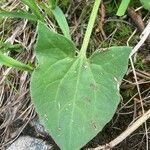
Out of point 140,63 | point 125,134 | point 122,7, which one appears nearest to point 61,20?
point 122,7

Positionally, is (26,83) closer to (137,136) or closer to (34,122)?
(34,122)

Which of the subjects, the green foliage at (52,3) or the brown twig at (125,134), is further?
the green foliage at (52,3)

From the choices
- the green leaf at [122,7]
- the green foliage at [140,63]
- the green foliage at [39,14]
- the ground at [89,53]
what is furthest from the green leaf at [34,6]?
the green foliage at [140,63]

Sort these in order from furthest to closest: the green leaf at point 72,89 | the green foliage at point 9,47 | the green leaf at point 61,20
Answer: the green foliage at point 9,47 < the green leaf at point 61,20 < the green leaf at point 72,89

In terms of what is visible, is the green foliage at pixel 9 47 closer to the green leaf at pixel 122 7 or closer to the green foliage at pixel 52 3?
the green foliage at pixel 52 3

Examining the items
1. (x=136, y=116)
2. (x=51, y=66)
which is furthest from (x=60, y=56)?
(x=136, y=116)

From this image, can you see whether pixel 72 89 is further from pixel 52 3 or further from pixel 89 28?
pixel 52 3
